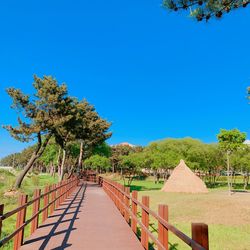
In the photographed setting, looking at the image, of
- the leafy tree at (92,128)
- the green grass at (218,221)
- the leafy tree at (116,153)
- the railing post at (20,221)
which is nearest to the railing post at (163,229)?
the railing post at (20,221)

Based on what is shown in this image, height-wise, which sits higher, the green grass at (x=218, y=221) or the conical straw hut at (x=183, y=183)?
the conical straw hut at (x=183, y=183)

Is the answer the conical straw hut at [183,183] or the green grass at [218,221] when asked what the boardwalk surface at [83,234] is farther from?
the conical straw hut at [183,183]

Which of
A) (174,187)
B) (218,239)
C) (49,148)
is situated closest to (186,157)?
(174,187)

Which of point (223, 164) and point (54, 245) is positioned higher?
point (223, 164)

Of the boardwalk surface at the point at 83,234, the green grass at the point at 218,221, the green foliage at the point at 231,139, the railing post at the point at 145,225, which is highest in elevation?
the green foliage at the point at 231,139

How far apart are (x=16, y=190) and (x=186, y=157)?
28.9m

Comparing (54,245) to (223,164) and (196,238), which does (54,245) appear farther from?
(223,164)

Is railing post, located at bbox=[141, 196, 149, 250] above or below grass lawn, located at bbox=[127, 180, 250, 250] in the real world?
above

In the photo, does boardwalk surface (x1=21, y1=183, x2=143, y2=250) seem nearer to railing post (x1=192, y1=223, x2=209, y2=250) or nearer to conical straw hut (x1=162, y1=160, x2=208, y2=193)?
railing post (x1=192, y1=223, x2=209, y2=250)

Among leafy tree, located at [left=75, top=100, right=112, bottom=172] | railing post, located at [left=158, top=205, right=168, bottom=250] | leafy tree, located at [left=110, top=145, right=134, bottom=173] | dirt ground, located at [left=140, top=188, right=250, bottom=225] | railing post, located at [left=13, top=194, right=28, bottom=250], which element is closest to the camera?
railing post, located at [left=158, top=205, right=168, bottom=250]

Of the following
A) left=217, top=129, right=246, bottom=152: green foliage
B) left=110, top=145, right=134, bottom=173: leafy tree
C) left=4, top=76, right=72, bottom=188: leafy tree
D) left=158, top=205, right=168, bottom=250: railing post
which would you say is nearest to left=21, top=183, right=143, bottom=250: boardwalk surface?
left=158, top=205, right=168, bottom=250: railing post

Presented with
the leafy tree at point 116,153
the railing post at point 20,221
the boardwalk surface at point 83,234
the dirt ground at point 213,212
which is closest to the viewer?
the railing post at point 20,221

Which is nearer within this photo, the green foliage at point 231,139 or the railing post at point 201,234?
the railing post at point 201,234

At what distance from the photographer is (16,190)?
2202cm
